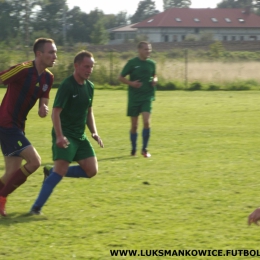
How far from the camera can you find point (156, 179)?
8.88 m

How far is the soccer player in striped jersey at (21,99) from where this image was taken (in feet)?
21.8

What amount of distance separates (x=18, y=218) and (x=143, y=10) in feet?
466

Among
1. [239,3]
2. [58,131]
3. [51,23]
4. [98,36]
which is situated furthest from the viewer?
[239,3]

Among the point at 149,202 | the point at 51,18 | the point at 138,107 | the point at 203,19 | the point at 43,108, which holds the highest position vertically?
the point at 43,108

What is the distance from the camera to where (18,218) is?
6.71 meters

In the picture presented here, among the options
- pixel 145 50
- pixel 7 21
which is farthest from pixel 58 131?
pixel 7 21

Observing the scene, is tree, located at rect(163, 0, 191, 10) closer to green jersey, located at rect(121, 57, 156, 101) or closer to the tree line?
the tree line

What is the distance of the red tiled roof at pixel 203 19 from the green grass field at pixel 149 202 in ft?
295

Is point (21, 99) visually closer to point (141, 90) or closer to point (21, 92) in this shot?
point (21, 92)

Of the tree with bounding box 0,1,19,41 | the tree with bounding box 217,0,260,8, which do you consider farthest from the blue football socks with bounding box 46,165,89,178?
the tree with bounding box 217,0,260,8

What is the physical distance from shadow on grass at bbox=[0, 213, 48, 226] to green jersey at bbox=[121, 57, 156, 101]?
4.69 meters

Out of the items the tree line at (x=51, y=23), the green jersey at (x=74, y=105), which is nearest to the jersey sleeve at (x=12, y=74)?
the green jersey at (x=74, y=105)

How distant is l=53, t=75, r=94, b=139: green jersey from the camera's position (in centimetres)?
666

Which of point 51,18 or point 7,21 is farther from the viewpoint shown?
point 51,18
